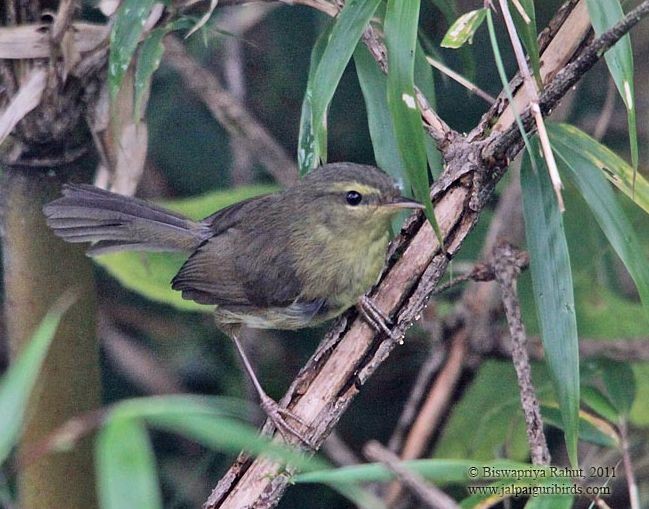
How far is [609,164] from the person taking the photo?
7.04 ft

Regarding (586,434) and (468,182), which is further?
(586,434)

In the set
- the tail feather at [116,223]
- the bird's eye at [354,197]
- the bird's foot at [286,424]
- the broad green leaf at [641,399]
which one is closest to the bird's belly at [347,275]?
the bird's eye at [354,197]

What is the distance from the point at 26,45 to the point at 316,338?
2.02 m

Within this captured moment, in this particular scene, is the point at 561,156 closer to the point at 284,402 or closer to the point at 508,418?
the point at 284,402

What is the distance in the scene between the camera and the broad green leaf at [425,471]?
1.62 metres

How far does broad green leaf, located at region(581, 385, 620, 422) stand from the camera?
8.71 ft

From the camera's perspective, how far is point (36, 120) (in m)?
2.54

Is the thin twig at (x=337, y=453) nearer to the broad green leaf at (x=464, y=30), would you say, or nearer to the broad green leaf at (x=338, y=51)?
the broad green leaf at (x=338, y=51)

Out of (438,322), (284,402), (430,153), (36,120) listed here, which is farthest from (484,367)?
(36,120)

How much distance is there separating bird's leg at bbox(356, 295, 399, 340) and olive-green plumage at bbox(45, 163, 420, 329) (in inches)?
5.5

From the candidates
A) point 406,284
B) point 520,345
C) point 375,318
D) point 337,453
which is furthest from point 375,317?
point 337,453

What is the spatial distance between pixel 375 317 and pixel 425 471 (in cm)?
54

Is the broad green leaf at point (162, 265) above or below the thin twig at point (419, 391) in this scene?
above

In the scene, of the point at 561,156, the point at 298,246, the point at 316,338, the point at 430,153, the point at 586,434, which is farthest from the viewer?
the point at 316,338
